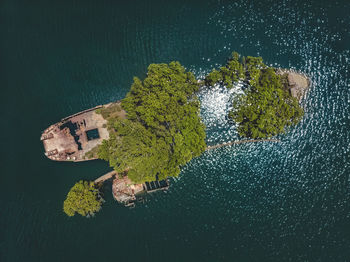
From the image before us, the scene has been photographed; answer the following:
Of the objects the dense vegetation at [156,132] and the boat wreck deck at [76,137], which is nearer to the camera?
the dense vegetation at [156,132]

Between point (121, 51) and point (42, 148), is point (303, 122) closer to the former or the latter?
point (121, 51)

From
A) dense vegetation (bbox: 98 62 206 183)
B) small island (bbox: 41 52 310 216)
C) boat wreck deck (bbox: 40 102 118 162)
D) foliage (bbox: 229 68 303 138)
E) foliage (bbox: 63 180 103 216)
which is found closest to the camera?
dense vegetation (bbox: 98 62 206 183)

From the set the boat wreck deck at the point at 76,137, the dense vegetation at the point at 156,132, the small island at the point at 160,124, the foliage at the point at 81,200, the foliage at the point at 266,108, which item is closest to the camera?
the dense vegetation at the point at 156,132

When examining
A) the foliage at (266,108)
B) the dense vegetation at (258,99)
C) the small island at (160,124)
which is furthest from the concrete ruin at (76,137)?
the foliage at (266,108)

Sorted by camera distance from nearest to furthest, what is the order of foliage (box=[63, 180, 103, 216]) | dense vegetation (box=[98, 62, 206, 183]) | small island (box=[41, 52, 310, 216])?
1. dense vegetation (box=[98, 62, 206, 183])
2. small island (box=[41, 52, 310, 216])
3. foliage (box=[63, 180, 103, 216])

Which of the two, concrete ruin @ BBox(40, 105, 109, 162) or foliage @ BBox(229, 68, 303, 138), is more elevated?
concrete ruin @ BBox(40, 105, 109, 162)

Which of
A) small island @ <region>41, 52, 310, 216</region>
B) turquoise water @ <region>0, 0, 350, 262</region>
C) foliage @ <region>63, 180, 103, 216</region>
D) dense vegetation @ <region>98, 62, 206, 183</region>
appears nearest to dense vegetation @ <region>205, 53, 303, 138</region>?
small island @ <region>41, 52, 310, 216</region>

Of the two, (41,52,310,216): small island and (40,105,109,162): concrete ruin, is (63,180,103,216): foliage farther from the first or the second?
(40,105,109,162): concrete ruin

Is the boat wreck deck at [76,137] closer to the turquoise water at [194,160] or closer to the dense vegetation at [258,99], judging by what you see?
the turquoise water at [194,160]

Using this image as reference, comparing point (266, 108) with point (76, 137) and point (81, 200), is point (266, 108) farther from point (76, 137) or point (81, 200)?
point (81, 200)
